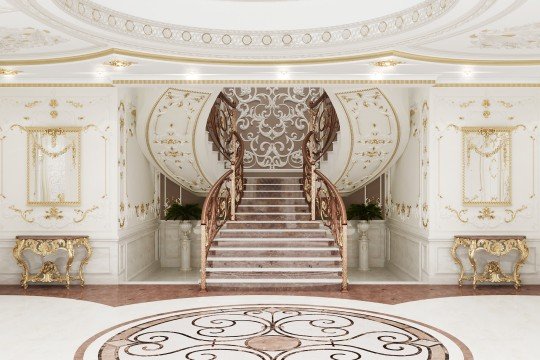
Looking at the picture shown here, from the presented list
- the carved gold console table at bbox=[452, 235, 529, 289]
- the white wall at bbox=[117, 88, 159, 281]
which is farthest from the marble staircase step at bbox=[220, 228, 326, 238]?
the carved gold console table at bbox=[452, 235, 529, 289]

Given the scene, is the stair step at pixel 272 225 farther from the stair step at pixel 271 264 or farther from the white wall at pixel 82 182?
the white wall at pixel 82 182

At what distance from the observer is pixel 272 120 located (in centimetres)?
1096

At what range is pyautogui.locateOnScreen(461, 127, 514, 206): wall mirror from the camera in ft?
25.8

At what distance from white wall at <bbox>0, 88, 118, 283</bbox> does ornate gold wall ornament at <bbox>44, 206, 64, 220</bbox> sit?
30 mm

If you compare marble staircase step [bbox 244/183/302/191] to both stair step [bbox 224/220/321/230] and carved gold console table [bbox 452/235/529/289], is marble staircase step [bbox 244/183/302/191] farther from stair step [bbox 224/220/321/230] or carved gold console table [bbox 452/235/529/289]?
carved gold console table [bbox 452/235/529/289]

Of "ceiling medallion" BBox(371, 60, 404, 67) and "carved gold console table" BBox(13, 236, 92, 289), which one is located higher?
"ceiling medallion" BBox(371, 60, 404, 67)

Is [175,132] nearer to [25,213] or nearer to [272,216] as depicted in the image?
[272,216]

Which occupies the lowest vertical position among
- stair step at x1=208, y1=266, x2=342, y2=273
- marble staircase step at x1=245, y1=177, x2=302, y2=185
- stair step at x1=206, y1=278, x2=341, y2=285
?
stair step at x1=206, y1=278, x2=341, y2=285

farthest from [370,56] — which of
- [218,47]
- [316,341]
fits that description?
[316,341]

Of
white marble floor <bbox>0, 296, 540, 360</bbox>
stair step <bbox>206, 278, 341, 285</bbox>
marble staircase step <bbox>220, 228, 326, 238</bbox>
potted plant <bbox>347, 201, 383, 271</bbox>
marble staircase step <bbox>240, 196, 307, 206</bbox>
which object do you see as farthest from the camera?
potted plant <bbox>347, 201, 383, 271</bbox>

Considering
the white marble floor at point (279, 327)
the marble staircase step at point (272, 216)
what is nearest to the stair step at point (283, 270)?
the white marble floor at point (279, 327)

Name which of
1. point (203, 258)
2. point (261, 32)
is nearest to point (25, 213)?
point (203, 258)

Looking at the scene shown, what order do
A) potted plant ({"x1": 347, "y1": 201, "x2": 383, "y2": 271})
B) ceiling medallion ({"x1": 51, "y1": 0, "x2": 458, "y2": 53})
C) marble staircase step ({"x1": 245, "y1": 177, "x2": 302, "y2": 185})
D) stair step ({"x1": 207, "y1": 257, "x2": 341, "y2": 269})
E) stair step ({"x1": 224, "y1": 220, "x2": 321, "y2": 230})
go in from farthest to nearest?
1. marble staircase step ({"x1": 245, "y1": 177, "x2": 302, "y2": 185})
2. potted plant ({"x1": 347, "y1": 201, "x2": 383, "y2": 271})
3. stair step ({"x1": 224, "y1": 220, "x2": 321, "y2": 230})
4. stair step ({"x1": 207, "y1": 257, "x2": 341, "y2": 269})
5. ceiling medallion ({"x1": 51, "y1": 0, "x2": 458, "y2": 53})

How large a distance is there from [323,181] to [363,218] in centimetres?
171
